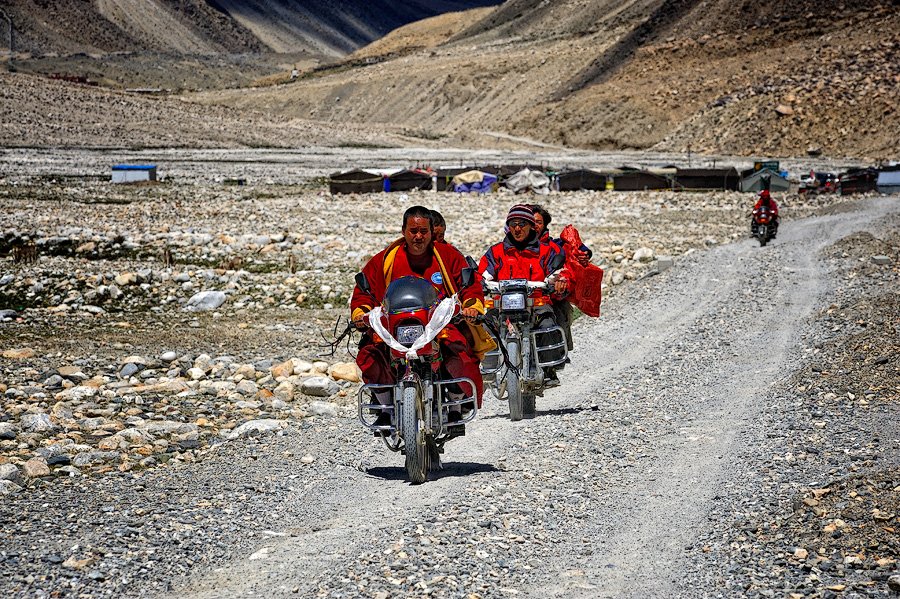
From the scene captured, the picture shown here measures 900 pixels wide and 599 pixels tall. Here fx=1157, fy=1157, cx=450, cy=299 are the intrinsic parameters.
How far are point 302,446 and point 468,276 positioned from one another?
2.67m

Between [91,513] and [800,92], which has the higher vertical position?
[800,92]

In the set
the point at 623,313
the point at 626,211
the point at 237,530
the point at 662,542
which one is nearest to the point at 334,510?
the point at 237,530

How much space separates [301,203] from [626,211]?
467 inches

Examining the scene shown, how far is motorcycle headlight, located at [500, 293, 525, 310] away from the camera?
11797 millimetres

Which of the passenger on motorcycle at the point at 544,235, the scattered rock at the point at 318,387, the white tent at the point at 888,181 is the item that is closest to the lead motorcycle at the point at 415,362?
the passenger on motorcycle at the point at 544,235

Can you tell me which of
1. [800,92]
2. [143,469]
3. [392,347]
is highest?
[800,92]

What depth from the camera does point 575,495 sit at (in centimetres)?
845

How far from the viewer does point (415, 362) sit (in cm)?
888

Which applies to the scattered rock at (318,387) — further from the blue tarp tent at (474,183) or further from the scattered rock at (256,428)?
the blue tarp tent at (474,183)

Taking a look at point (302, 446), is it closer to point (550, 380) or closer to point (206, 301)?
point (550, 380)

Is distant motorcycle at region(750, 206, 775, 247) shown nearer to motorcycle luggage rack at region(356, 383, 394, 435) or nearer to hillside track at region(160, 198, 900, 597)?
hillside track at region(160, 198, 900, 597)

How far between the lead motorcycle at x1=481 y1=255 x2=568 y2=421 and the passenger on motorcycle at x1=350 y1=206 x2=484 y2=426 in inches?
93.8

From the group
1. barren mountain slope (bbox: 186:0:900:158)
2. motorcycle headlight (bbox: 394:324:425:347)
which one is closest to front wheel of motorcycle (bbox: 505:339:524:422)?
motorcycle headlight (bbox: 394:324:425:347)

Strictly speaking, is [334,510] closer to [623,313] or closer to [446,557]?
[446,557]
